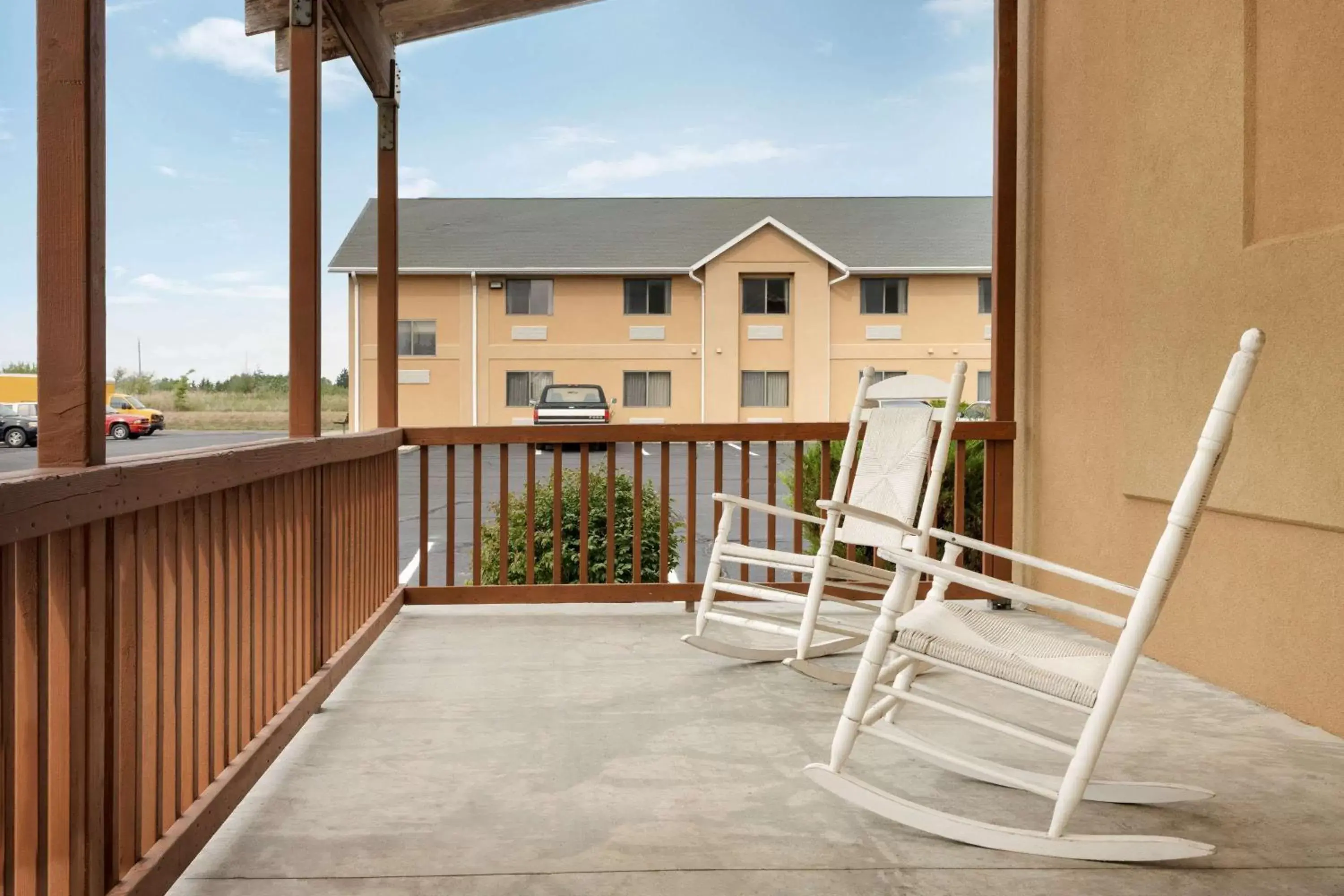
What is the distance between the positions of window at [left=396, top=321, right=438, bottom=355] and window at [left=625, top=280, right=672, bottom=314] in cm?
310

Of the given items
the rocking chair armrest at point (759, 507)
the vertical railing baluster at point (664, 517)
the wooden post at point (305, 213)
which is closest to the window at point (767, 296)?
the vertical railing baluster at point (664, 517)

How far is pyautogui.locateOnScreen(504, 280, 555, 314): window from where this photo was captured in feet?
53.1

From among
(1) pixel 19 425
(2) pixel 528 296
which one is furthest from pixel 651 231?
(1) pixel 19 425

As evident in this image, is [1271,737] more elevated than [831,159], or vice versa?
[831,159]

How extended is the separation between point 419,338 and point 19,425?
15.3 meters

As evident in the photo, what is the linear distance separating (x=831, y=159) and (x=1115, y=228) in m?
23.0

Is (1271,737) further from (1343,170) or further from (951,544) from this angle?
(1343,170)

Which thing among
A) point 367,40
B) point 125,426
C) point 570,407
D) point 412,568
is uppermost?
point 367,40

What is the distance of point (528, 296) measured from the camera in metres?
16.3

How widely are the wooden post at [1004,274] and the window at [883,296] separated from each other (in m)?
11.6

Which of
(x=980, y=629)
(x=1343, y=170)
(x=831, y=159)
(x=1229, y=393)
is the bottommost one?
(x=980, y=629)

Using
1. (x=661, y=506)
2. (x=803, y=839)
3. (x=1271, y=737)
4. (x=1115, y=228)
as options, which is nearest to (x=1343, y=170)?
(x=1115, y=228)

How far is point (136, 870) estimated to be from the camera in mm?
1561

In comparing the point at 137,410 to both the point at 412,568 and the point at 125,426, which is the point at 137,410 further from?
the point at 412,568
